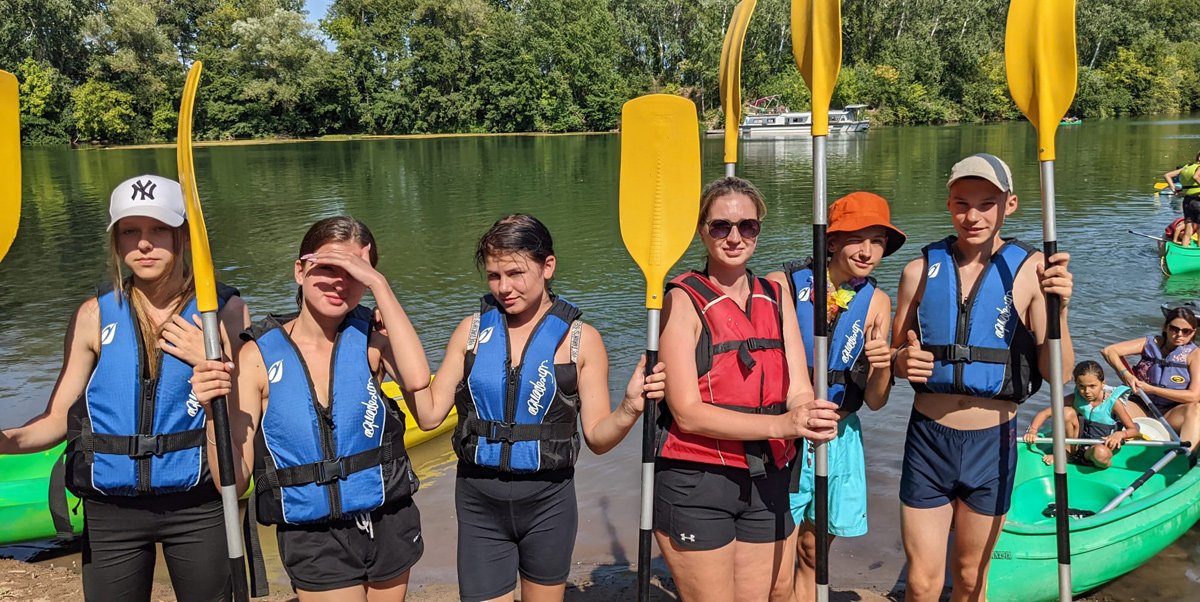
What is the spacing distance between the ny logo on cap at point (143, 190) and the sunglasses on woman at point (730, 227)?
175 centimetres

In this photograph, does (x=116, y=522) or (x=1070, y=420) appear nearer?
(x=116, y=522)

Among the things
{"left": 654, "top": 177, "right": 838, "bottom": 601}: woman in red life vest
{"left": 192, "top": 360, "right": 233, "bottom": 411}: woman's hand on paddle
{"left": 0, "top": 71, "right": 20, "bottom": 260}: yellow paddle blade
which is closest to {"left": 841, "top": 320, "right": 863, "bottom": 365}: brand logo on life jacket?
{"left": 654, "top": 177, "right": 838, "bottom": 601}: woman in red life vest

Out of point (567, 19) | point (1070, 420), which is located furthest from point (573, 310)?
A: point (567, 19)

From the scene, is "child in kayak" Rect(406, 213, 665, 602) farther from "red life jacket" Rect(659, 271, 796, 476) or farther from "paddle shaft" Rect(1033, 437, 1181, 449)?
"paddle shaft" Rect(1033, 437, 1181, 449)

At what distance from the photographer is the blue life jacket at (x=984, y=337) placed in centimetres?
308

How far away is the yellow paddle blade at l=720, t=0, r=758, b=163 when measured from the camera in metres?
3.50

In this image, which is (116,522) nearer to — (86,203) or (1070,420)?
(1070,420)

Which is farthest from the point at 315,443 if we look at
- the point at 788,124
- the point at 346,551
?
the point at 788,124

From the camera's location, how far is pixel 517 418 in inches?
110

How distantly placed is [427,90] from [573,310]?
58522 millimetres

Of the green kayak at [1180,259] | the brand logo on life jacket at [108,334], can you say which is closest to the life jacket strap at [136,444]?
the brand logo on life jacket at [108,334]

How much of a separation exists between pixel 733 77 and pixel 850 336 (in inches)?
47.9

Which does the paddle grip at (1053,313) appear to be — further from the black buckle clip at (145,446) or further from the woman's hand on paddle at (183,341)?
the black buckle clip at (145,446)

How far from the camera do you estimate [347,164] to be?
36.9 meters
